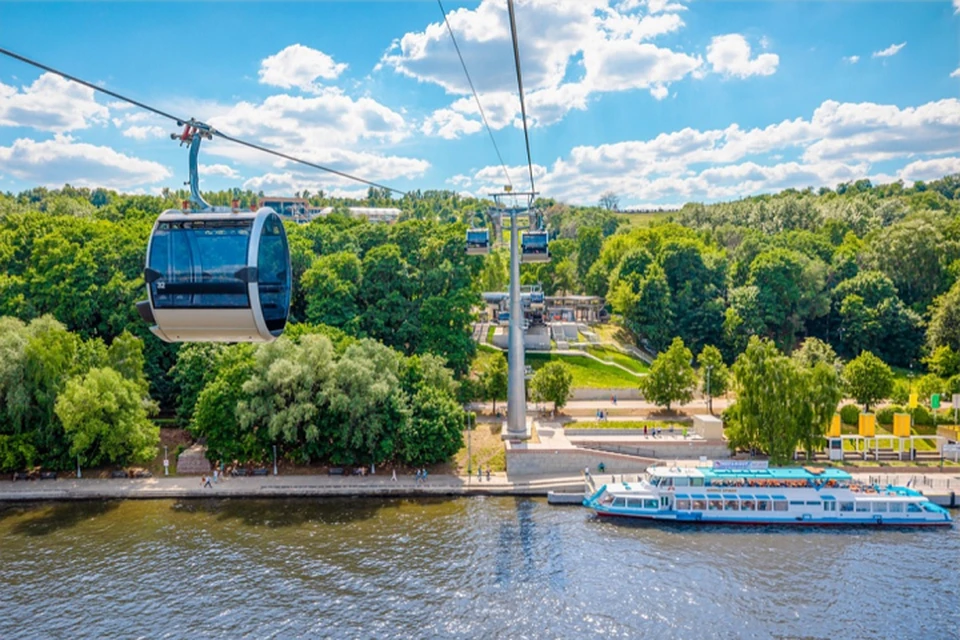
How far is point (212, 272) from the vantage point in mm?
14641

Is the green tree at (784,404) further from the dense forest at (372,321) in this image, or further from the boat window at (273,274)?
the boat window at (273,274)

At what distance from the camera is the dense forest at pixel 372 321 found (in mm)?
35375

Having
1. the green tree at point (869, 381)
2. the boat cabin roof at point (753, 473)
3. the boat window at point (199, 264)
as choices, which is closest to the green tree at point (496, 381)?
the boat cabin roof at point (753, 473)

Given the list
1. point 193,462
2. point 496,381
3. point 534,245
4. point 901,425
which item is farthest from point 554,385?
point 193,462

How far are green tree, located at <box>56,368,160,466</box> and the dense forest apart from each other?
0.11 metres

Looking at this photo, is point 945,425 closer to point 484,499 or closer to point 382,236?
point 484,499

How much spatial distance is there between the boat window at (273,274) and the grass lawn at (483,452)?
75.5 feet

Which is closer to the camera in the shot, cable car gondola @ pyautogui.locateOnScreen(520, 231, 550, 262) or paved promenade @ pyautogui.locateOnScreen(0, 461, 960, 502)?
paved promenade @ pyautogui.locateOnScreen(0, 461, 960, 502)

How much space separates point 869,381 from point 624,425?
55.3ft

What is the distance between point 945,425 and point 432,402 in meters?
33.7

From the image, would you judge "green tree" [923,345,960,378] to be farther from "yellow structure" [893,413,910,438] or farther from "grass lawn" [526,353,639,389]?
"grass lawn" [526,353,639,389]

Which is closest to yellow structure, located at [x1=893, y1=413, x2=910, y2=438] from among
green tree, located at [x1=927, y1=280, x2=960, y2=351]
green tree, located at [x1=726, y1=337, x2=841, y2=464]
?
green tree, located at [x1=726, y1=337, x2=841, y2=464]

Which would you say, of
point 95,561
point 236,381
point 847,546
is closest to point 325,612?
point 95,561

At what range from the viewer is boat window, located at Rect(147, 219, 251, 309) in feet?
48.0
